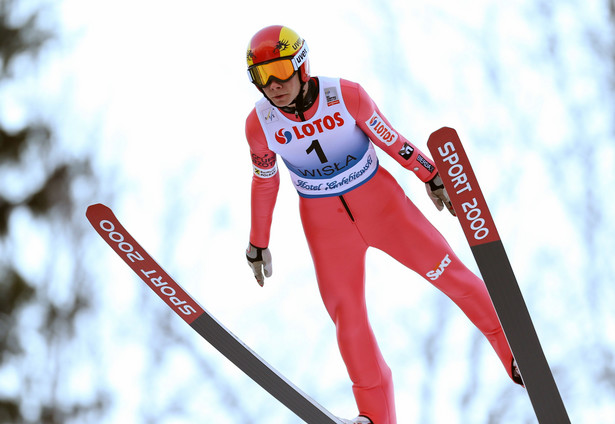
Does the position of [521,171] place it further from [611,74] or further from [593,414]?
[593,414]

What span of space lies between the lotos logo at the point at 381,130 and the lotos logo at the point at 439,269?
43cm

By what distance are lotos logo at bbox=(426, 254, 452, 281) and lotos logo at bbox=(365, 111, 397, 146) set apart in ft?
1.41

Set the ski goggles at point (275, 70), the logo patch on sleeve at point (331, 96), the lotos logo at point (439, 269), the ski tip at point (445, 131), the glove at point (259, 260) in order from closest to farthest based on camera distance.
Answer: the ski tip at point (445, 131) → the ski goggles at point (275, 70) → the logo patch on sleeve at point (331, 96) → the lotos logo at point (439, 269) → the glove at point (259, 260)

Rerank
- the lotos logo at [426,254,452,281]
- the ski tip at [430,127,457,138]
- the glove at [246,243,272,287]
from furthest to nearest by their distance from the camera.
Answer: the glove at [246,243,272,287] < the lotos logo at [426,254,452,281] < the ski tip at [430,127,457,138]

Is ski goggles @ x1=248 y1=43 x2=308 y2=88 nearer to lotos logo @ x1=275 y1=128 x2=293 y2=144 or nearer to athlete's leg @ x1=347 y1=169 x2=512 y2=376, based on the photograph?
lotos logo @ x1=275 y1=128 x2=293 y2=144

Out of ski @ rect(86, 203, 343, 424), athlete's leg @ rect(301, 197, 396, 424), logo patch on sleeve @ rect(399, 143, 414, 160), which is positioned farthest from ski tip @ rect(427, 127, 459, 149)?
ski @ rect(86, 203, 343, 424)

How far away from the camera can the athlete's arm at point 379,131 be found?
7.68 ft

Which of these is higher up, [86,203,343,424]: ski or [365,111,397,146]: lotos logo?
[365,111,397,146]: lotos logo

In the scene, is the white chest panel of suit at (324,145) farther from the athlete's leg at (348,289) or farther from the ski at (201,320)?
the ski at (201,320)

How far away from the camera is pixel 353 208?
243 centimetres

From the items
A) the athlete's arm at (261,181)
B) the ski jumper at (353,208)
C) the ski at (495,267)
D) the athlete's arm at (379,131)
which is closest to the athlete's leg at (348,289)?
the ski jumper at (353,208)

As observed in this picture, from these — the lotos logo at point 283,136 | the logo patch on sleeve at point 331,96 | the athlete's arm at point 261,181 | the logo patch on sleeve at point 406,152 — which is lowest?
the athlete's arm at point 261,181

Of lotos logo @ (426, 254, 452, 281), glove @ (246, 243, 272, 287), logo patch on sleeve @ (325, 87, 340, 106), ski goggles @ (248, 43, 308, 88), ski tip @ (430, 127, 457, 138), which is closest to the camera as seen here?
ski tip @ (430, 127, 457, 138)

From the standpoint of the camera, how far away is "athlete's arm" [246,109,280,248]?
2.44 m
